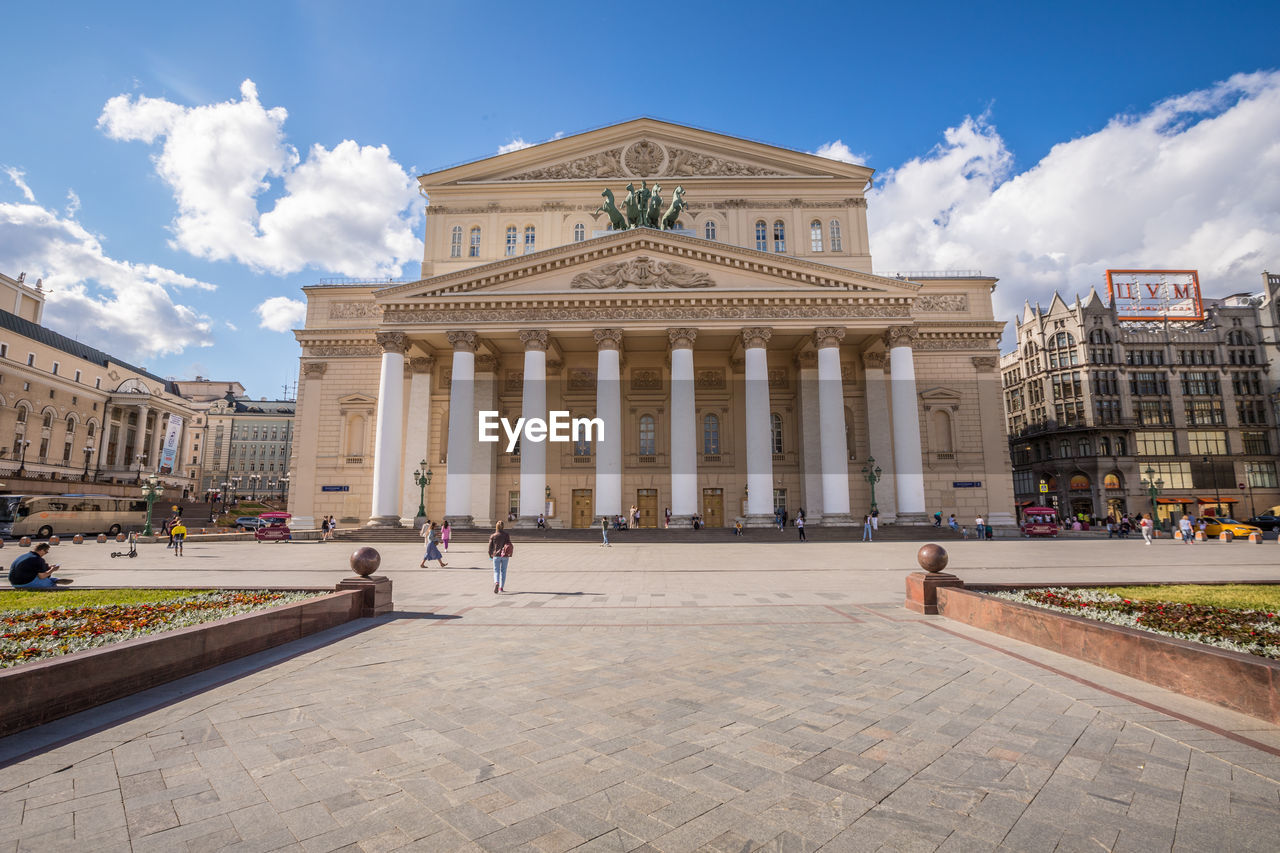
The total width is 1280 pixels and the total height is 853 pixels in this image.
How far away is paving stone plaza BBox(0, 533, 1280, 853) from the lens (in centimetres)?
331

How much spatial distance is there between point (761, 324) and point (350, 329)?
86.7ft

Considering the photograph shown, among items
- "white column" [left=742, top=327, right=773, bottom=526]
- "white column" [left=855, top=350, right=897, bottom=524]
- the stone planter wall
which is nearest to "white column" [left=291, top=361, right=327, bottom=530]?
"white column" [left=742, top=327, right=773, bottom=526]

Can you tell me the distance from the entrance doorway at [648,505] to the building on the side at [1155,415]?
1855 inches

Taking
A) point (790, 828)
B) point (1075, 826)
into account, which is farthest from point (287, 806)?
point (1075, 826)

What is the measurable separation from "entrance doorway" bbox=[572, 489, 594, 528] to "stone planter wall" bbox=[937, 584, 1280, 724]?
3033 centimetres

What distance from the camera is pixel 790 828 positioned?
3.34 meters

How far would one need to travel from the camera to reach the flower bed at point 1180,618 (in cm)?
630

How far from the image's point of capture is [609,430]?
31109mm

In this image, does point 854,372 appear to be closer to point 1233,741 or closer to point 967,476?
point 967,476

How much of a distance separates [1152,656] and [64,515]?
4904 cm

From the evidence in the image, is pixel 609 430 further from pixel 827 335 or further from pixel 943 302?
pixel 943 302

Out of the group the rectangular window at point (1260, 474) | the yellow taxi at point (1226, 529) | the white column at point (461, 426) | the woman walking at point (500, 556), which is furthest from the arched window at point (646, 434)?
the rectangular window at point (1260, 474)

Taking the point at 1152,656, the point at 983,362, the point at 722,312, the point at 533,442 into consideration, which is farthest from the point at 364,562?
the point at 983,362

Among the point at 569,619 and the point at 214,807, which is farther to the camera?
the point at 569,619
